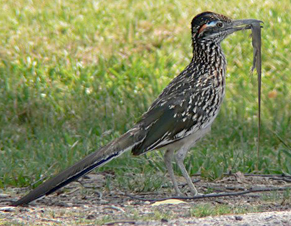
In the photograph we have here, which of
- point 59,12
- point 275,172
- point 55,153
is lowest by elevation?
point 275,172

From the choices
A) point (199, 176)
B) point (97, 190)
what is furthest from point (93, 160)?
point (199, 176)

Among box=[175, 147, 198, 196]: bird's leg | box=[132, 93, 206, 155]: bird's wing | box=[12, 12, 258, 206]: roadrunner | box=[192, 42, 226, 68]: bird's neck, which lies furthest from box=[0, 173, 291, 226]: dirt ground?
box=[192, 42, 226, 68]: bird's neck

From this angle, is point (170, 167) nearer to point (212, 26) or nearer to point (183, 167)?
point (183, 167)

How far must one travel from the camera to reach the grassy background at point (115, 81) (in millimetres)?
8367

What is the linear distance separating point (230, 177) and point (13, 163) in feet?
7.82

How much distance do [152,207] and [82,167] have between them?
0.74 m

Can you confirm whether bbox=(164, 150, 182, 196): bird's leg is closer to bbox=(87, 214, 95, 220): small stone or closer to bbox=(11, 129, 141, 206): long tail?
bbox=(11, 129, 141, 206): long tail

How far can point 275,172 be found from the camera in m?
8.05

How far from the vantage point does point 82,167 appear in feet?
22.5

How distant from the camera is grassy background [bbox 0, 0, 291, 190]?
837 centimetres

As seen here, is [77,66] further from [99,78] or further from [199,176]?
[199,176]

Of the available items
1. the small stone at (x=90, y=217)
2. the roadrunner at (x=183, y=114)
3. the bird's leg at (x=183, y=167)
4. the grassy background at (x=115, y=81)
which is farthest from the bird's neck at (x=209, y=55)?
the small stone at (x=90, y=217)

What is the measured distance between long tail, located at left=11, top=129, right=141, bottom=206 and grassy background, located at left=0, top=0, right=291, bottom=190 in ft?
1.95

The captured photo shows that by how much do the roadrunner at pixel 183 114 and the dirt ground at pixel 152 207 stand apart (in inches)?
11.2
